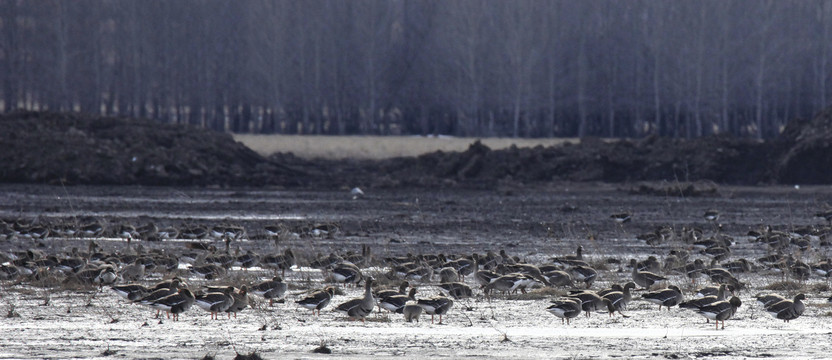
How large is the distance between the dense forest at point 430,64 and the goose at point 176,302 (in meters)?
59.2

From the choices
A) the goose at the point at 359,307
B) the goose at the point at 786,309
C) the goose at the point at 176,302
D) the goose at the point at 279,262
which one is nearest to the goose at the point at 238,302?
the goose at the point at 176,302

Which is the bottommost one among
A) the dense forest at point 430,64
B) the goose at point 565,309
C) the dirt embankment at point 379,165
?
the goose at point 565,309

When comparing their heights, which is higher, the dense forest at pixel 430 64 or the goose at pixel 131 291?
the dense forest at pixel 430 64

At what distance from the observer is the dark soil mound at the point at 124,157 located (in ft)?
151

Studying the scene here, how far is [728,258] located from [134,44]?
200ft

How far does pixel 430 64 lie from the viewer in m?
74.1

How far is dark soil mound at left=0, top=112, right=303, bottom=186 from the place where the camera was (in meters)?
46.0

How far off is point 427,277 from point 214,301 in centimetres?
446

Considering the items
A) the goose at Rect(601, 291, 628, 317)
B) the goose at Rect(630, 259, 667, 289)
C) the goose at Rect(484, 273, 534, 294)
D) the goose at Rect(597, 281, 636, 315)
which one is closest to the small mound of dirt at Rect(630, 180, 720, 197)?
the goose at Rect(630, 259, 667, 289)

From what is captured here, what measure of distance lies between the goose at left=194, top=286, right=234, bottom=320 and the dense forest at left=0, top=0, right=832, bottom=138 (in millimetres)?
58989

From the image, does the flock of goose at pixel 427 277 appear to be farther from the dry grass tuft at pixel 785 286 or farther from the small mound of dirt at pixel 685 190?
the small mound of dirt at pixel 685 190

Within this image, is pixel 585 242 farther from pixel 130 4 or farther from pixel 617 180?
pixel 130 4

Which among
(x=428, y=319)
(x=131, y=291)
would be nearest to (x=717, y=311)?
(x=428, y=319)

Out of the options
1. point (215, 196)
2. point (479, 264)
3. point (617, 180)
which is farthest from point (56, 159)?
point (479, 264)
